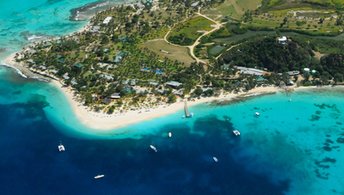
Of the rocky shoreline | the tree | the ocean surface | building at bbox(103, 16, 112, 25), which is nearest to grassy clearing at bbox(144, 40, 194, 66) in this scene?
the tree

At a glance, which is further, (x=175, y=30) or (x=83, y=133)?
(x=175, y=30)

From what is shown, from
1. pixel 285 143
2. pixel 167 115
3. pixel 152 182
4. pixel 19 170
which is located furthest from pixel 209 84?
pixel 19 170

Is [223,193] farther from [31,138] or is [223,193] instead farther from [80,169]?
[31,138]

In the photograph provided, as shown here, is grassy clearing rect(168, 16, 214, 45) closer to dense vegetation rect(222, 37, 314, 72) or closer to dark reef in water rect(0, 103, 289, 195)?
dense vegetation rect(222, 37, 314, 72)

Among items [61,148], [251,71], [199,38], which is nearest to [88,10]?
[199,38]

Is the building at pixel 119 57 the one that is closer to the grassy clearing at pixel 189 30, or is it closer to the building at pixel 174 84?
the grassy clearing at pixel 189 30

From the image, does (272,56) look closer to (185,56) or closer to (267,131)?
(185,56)
